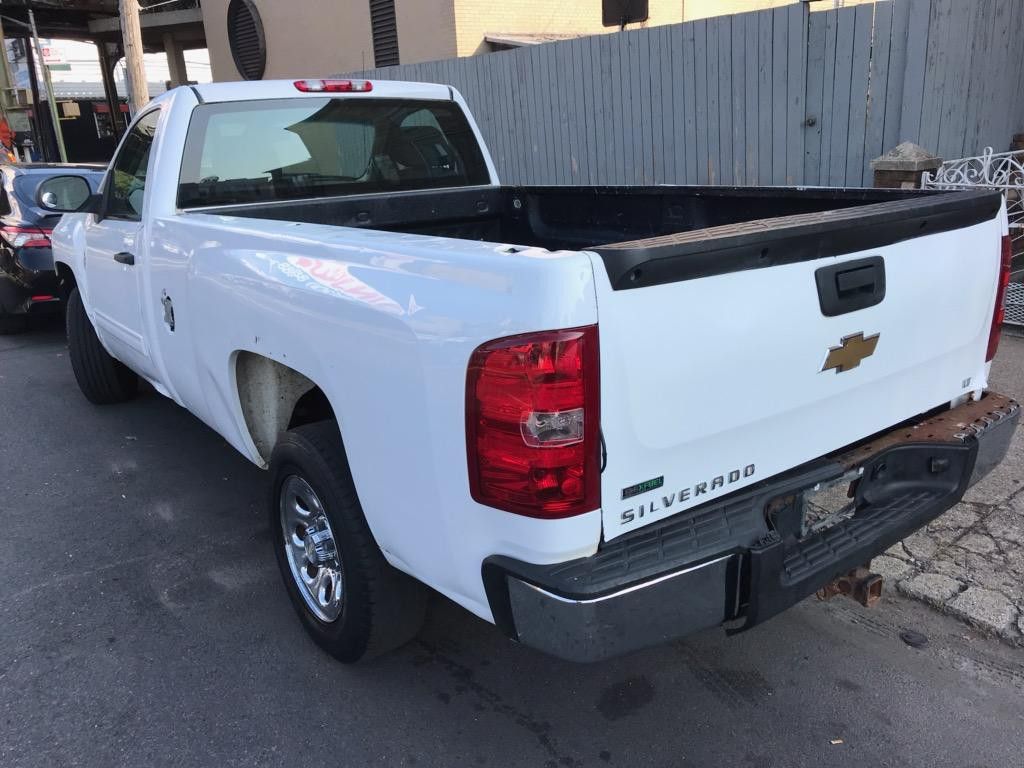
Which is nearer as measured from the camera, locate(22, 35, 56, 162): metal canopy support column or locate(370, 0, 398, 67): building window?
locate(370, 0, 398, 67): building window

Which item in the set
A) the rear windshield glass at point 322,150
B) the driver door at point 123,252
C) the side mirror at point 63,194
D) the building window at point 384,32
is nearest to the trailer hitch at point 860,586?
the rear windshield glass at point 322,150

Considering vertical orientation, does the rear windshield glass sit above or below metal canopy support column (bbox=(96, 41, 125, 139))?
below

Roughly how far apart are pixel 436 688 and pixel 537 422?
142 centimetres

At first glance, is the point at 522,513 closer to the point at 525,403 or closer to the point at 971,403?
the point at 525,403

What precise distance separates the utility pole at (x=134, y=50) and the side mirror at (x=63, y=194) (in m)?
7.79

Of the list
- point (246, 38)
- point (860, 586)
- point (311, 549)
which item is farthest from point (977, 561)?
point (246, 38)

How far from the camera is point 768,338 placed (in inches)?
85.2

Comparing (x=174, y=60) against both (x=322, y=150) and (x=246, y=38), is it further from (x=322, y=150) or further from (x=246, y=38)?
(x=322, y=150)

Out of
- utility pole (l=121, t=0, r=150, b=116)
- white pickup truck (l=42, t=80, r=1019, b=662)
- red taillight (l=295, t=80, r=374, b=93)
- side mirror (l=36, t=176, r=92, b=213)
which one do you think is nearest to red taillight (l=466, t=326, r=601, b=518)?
white pickup truck (l=42, t=80, r=1019, b=662)

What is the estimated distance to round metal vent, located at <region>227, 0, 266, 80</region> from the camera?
16.6 m

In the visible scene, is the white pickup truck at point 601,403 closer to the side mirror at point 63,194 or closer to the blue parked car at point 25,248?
the side mirror at point 63,194

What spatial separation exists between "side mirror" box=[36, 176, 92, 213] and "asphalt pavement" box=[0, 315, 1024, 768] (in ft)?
7.03

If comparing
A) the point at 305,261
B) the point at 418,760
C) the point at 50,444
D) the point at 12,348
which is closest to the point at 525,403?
the point at 305,261

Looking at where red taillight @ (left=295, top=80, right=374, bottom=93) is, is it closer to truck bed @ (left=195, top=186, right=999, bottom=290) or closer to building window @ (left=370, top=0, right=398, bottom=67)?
truck bed @ (left=195, top=186, right=999, bottom=290)
